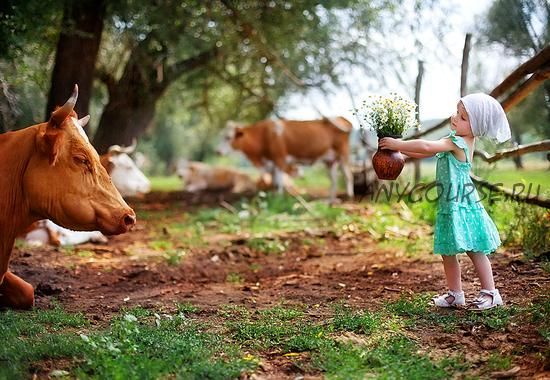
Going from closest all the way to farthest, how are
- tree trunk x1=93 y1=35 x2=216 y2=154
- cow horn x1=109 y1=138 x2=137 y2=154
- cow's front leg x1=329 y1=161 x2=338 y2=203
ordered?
cow horn x1=109 y1=138 x2=137 y2=154, tree trunk x1=93 y1=35 x2=216 y2=154, cow's front leg x1=329 y1=161 x2=338 y2=203

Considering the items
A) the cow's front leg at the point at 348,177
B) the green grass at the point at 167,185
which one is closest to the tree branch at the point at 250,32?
the cow's front leg at the point at 348,177

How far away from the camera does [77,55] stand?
8992 mm

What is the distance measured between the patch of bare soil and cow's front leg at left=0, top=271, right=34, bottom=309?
0.74 feet

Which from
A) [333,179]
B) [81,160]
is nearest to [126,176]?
[333,179]

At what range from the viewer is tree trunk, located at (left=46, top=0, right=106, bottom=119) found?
29.3ft

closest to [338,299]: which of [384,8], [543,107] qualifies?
[543,107]

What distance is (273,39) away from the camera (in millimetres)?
10461

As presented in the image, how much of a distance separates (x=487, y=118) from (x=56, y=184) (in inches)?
120

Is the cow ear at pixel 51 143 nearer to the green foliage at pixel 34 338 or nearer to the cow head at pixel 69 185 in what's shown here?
the cow head at pixel 69 185

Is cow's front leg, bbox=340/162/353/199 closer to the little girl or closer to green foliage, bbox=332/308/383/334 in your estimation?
the little girl

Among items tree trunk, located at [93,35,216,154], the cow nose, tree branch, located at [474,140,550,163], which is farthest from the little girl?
tree trunk, located at [93,35,216,154]

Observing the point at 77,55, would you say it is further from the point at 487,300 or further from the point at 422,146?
the point at 487,300

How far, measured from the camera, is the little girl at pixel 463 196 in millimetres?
4363

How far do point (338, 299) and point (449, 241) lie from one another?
106 centimetres
